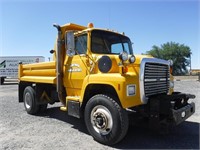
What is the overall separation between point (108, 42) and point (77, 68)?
1.10m

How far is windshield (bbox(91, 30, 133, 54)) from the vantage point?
565cm

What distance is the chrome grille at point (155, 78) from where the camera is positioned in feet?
15.6

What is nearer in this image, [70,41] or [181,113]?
[181,113]

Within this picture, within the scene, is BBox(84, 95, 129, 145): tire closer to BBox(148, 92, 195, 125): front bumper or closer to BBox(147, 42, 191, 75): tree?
BBox(148, 92, 195, 125): front bumper

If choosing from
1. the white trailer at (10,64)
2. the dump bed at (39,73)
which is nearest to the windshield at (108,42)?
the dump bed at (39,73)

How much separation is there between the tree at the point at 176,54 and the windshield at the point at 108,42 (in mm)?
56115

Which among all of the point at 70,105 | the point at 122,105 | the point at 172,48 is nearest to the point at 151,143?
the point at 122,105

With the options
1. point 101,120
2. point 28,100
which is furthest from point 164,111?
point 28,100

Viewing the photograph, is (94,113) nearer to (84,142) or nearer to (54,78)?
(84,142)

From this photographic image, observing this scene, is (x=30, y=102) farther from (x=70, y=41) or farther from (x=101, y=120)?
(x=101, y=120)

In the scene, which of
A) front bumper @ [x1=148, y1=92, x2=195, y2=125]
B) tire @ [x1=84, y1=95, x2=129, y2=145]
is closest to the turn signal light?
tire @ [x1=84, y1=95, x2=129, y2=145]

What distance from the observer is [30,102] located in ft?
26.0

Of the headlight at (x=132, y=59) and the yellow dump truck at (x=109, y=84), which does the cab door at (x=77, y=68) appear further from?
the headlight at (x=132, y=59)

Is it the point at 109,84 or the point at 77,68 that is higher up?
the point at 77,68
